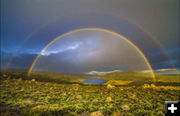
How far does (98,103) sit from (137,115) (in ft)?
13.0

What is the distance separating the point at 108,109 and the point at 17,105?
8240 millimetres

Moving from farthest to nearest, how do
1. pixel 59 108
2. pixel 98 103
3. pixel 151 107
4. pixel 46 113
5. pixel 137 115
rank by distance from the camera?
pixel 98 103, pixel 151 107, pixel 59 108, pixel 137 115, pixel 46 113

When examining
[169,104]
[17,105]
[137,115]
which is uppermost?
[169,104]

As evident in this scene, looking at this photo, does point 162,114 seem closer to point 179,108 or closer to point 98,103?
point 179,108

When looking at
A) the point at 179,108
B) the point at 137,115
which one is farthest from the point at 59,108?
the point at 179,108

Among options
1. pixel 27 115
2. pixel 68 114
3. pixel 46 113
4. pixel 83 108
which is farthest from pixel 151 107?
pixel 27 115

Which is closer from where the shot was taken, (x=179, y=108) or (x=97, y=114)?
(x=179, y=108)

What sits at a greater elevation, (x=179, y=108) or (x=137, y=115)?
(x=179, y=108)

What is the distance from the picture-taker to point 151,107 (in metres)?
11.5

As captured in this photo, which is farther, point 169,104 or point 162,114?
point 162,114

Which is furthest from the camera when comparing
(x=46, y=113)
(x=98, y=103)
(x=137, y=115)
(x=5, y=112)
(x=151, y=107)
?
(x=98, y=103)

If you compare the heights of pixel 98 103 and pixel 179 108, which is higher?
pixel 179 108

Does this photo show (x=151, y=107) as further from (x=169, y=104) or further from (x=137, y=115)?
(x=169, y=104)

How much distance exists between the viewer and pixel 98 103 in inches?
485
